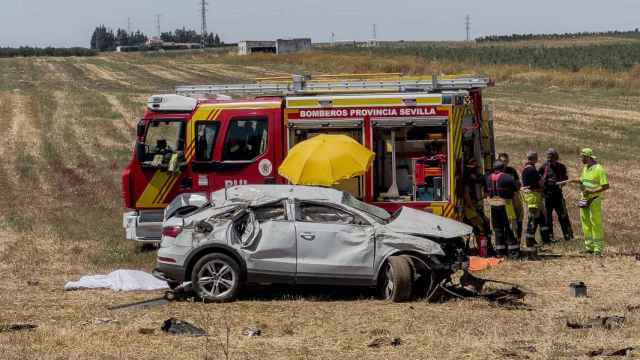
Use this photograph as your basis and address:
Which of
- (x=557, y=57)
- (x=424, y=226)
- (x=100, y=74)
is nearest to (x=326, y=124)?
(x=424, y=226)

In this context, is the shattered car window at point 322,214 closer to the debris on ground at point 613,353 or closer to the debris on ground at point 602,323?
the debris on ground at point 602,323

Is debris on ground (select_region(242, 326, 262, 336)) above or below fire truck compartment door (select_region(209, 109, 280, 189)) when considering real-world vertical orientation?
below

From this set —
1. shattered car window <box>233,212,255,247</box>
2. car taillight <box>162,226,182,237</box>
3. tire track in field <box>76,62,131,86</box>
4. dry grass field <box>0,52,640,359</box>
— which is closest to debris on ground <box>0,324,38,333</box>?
dry grass field <box>0,52,640,359</box>

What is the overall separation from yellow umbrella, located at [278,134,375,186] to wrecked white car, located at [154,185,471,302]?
54.8 inches

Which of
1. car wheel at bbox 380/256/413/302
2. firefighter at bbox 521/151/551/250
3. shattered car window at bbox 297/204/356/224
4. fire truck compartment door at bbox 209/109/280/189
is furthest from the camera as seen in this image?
firefighter at bbox 521/151/551/250

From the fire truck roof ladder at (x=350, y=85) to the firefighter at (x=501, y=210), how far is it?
61.6 inches

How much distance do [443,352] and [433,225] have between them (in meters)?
3.66

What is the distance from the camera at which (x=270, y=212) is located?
45.5ft

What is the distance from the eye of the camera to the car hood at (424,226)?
13.7m

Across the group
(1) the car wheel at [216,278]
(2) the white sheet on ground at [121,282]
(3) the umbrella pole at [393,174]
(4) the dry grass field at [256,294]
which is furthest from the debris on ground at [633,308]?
(2) the white sheet on ground at [121,282]

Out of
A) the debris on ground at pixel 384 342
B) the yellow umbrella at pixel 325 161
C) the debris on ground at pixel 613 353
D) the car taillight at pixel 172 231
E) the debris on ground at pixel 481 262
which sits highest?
the yellow umbrella at pixel 325 161

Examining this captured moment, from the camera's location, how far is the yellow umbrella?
1538cm

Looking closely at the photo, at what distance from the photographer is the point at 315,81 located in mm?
18438

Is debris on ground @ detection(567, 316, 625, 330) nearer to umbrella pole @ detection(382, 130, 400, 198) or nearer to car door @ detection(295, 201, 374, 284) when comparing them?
car door @ detection(295, 201, 374, 284)
